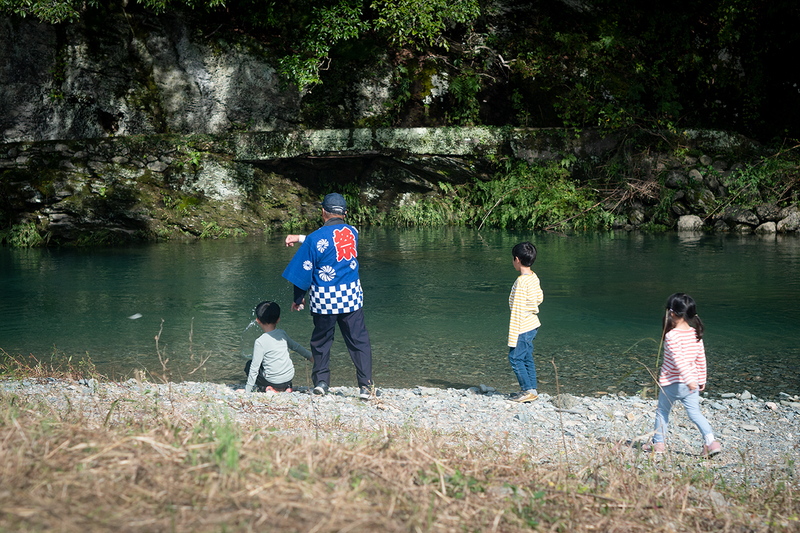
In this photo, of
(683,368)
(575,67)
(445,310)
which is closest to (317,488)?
(683,368)

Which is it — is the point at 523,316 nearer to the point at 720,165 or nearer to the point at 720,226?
the point at 720,226

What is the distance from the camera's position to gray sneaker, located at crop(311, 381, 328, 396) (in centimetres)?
577

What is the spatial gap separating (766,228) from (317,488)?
1912 cm

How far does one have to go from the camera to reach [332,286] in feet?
18.5

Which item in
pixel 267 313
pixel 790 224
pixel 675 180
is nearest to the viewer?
pixel 267 313

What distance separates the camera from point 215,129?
21812mm

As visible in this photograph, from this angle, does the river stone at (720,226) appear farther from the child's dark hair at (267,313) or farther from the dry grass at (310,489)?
the dry grass at (310,489)

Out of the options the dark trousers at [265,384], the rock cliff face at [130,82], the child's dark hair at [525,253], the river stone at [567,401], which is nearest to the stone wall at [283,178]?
the rock cliff face at [130,82]

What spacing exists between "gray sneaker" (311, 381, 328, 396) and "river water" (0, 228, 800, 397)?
2.98 feet

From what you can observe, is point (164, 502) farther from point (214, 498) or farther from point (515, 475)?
point (515, 475)

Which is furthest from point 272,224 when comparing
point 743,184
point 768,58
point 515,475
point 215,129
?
point 515,475

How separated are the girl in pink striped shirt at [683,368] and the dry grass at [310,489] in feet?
2.54

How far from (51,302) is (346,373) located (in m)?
6.35

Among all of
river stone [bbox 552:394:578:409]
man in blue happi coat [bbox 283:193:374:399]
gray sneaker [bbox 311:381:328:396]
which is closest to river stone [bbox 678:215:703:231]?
river stone [bbox 552:394:578:409]
